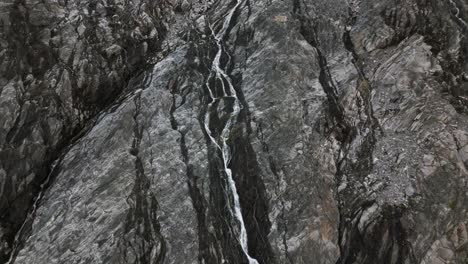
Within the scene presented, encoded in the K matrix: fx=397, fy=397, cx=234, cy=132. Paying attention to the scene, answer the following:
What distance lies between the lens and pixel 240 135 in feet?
38.5

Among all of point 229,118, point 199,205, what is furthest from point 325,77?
point 199,205

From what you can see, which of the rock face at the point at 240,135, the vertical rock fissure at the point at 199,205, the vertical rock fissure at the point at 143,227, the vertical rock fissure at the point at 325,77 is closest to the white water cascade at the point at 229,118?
the rock face at the point at 240,135

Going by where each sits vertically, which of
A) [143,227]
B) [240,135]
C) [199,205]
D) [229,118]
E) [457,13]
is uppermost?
[457,13]

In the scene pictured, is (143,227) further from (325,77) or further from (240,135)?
(325,77)

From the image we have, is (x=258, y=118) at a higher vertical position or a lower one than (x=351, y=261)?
higher

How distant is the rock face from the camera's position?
9953 mm

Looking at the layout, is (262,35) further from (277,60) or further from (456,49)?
(456,49)

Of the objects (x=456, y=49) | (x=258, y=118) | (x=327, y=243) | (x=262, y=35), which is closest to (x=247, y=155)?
(x=258, y=118)

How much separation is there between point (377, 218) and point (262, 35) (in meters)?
7.37

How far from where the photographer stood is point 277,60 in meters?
13.0

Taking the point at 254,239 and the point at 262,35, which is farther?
the point at 262,35

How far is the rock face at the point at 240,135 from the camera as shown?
392 inches

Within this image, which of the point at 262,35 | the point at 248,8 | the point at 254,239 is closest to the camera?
the point at 254,239

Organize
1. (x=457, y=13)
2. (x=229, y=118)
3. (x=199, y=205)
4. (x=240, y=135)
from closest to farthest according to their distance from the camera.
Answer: (x=199, y=205) → (x=240, y=135) → (x=229, y=118) → (x=457, y=13)
